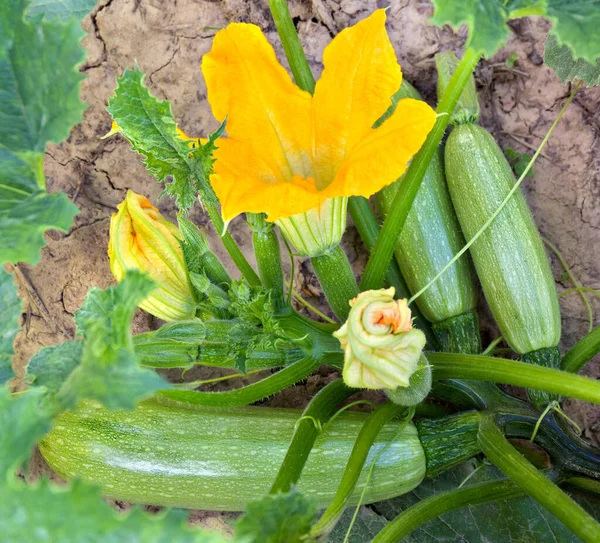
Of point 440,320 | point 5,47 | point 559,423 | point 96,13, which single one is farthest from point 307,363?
point 96,13

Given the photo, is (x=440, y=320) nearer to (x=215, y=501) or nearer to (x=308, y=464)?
(x=308, y=464)

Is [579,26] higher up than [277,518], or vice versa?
[579,26]

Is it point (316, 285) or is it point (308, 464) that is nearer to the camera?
point (308, 464)

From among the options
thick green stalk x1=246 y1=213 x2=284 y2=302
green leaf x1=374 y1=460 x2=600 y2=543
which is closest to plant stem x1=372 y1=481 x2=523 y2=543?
green leaf x1=374 y1=460 x2=600 y2=543

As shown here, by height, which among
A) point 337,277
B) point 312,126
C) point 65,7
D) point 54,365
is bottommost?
point 337,277

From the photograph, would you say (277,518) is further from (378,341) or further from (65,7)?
(65,7)

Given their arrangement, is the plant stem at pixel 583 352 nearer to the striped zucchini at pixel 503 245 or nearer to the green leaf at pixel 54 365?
the striped zucchini at pixel 503 245

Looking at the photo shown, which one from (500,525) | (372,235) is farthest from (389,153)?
(500,525)
